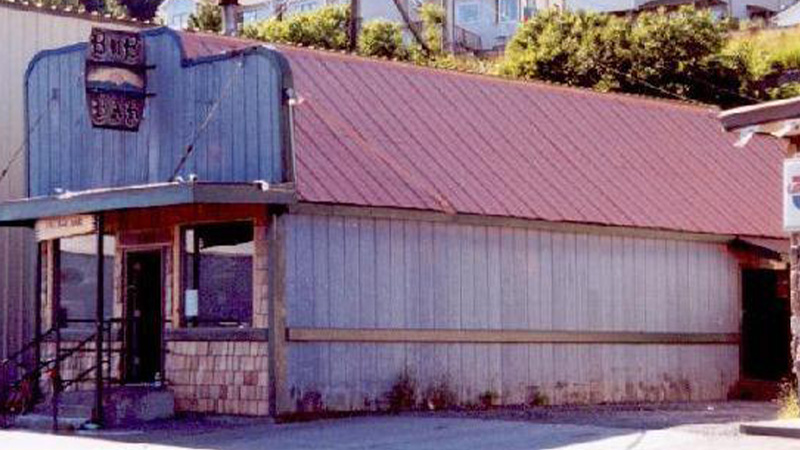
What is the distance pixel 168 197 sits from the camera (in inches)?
725

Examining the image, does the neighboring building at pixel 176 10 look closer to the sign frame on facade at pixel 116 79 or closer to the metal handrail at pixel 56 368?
the metal handrail at pixel 56 368

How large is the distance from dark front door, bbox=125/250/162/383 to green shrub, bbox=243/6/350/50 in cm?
3343

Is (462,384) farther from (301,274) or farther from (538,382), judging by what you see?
(301,274)

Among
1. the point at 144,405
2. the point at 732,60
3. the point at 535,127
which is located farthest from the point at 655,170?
the point at 732,60

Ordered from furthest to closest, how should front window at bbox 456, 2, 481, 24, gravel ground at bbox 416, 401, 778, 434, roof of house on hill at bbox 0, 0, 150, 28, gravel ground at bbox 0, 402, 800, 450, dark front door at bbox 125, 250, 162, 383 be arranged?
1. front window at bbox 456, 2, 481, 24
2. roof of house on hill at bbox 0, 0, 150, 28
3. dark front door at bbox 125, 250, 162, 383
4. gravel ground at bbox 416, 401, 778, 434
5. gravel ground at bbox 0, 402, 800, 450

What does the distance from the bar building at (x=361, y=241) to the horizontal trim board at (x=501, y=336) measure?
3 centimetres

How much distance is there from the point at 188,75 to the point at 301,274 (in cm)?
335

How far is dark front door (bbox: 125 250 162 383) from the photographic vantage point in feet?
70.0

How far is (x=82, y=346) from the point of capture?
67.8 feet

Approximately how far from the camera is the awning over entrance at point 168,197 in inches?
720

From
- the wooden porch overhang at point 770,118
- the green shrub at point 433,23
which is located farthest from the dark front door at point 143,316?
the green shrub at point 433,23

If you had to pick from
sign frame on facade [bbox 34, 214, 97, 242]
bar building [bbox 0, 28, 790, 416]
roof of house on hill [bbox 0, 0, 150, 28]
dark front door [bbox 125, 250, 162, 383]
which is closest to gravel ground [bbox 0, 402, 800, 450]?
bar building [bbox 0, 28, 790, 416]

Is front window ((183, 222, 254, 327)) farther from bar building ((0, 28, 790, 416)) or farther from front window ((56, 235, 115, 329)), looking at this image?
front window ((56, 235, 115, 329))

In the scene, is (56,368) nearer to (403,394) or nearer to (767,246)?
(403,394)
